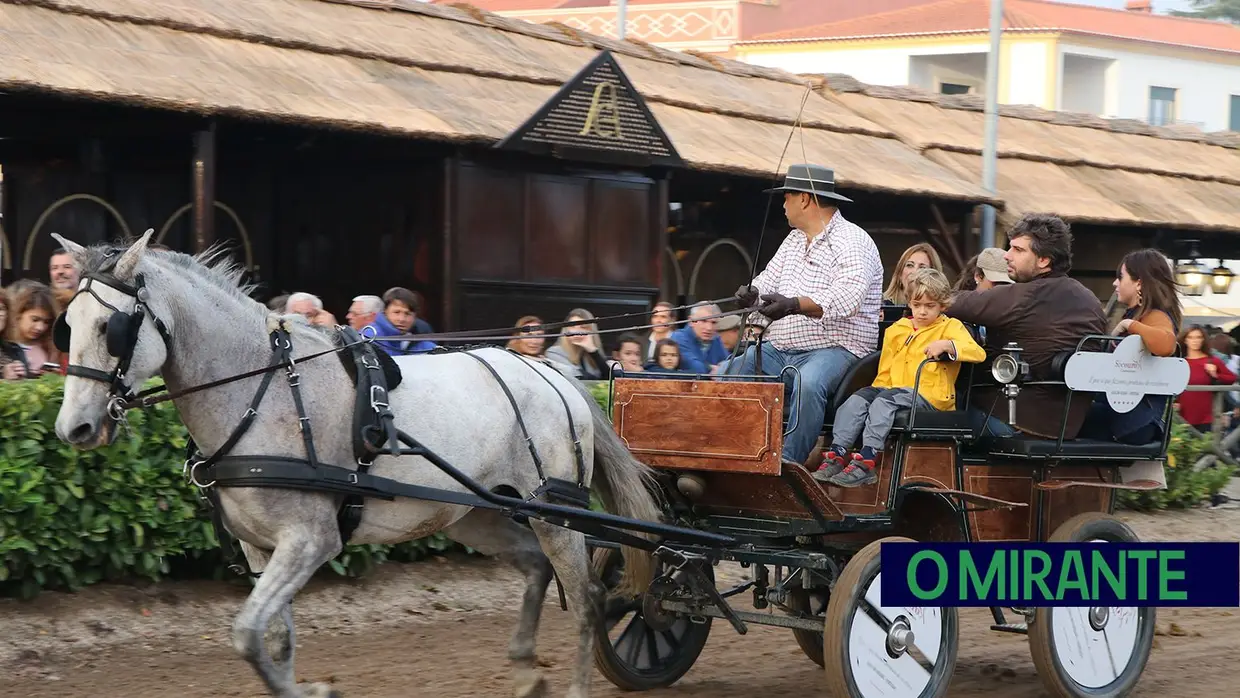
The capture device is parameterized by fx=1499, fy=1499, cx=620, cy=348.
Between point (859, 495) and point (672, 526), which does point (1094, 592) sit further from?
point (672, 526)

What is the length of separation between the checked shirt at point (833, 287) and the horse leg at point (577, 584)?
1251mm

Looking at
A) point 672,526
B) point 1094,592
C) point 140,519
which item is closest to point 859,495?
point 672,526

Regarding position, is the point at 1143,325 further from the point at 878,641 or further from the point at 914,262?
the point at 878,641

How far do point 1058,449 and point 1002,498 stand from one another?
1.06 feet

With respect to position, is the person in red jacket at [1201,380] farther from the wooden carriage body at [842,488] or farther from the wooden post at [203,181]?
the wooden post at [203,181]

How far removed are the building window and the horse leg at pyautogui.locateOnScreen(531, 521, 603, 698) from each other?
37.8m

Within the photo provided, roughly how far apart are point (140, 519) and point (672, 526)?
295cm

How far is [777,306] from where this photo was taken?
6074mm

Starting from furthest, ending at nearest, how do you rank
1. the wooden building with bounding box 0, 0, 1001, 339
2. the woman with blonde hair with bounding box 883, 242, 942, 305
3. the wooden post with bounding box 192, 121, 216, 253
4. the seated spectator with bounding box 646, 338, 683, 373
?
the wooden building with bounding box 0, 0, 1001, 339
the wooden post with bounding box 192, 121, 216, 253
the seated spectator with bounding box 646, 338, 683, 373
the woman with blonde hair with bounding box 883, 242, 942, 305

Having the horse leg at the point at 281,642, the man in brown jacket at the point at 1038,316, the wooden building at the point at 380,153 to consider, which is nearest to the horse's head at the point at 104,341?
the horse leg at the point at 281,642

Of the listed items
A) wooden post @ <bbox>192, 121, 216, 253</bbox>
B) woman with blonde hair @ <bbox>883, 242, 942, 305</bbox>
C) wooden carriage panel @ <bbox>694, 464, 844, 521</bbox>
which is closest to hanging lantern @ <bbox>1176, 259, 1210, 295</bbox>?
woman with blonde hair @ <bbox>883, 242, 942, 305</bbox>

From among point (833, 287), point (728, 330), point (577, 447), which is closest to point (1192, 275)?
point (728, 330)

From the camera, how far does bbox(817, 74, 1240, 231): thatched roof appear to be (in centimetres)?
1691

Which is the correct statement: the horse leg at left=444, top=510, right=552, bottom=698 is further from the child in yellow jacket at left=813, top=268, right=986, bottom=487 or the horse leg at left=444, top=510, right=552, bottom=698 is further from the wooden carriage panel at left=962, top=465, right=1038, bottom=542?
the wooden carriage panel at left=962, top=465, right=1038, bottom=542
